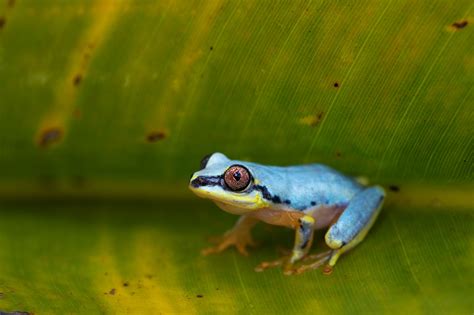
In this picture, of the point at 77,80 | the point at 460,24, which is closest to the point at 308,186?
the point at 460,24

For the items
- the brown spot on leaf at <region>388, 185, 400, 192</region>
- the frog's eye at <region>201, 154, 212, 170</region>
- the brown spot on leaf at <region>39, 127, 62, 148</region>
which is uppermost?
the brown spot on leaf at <region>388, 185, 400, 192</region>

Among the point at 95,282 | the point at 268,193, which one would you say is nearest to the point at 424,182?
the point at 268,193

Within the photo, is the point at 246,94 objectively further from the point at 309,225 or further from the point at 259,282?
the point at 259,282

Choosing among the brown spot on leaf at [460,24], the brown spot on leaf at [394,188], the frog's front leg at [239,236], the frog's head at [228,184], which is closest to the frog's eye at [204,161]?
the frog's head at [228,184]

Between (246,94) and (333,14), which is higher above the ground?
(333,14)

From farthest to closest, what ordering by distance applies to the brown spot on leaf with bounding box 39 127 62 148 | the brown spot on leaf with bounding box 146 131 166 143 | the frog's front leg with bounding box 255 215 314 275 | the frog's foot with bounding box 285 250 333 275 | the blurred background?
the brown spot on leaf with bounding box 39 127 62 148 < the brown spot on leaf with bounding box 146 131 166 143 < the frog's front leg with bounding box 255 215 314 275 < the frog's foot with bounding box 285 250 333 275 < the blurred background

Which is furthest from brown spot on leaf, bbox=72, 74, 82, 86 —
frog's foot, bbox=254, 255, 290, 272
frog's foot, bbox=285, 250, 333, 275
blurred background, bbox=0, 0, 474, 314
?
frog's foot, bbox=285, 250, 333, 275

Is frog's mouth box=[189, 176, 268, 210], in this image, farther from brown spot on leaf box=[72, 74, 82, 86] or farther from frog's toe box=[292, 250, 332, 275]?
brown spot on leaf box=[72, 74, 82, 86]

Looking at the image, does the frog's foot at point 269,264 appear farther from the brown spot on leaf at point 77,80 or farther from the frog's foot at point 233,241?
the brown spot on leaf at point 77,80
